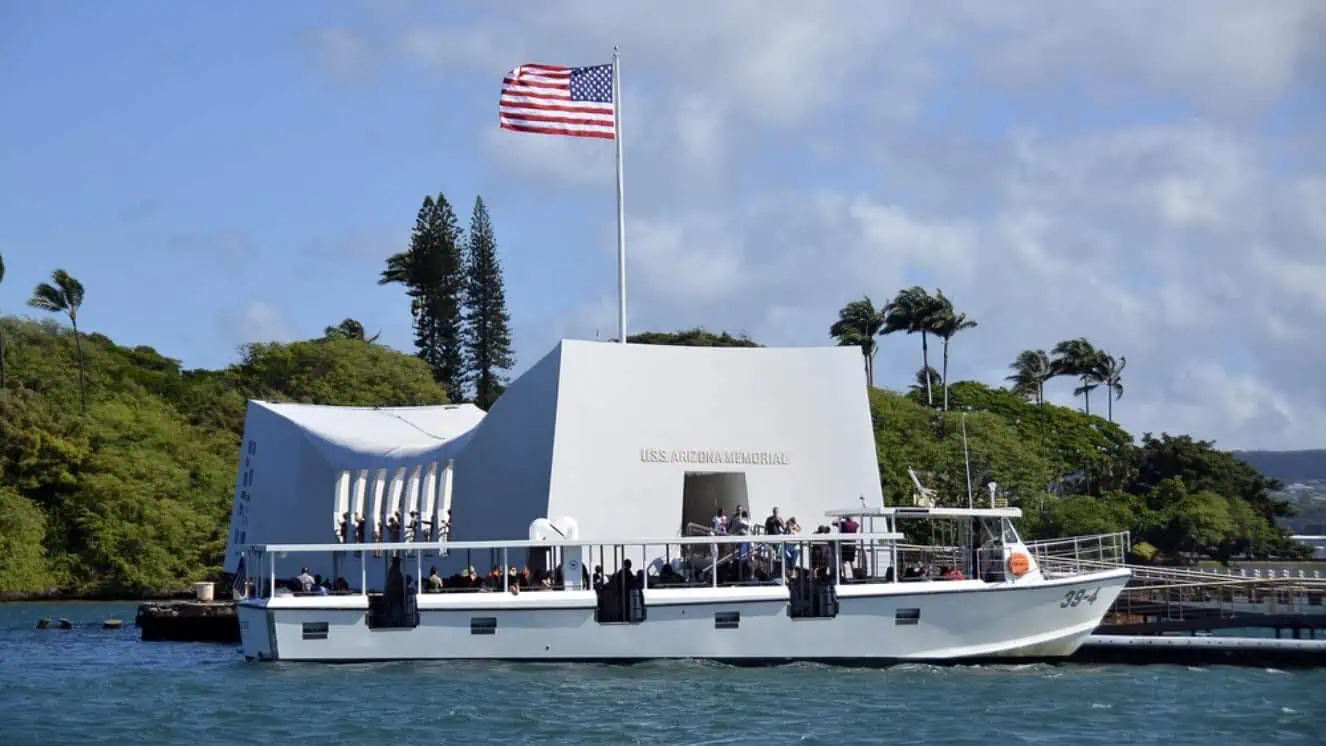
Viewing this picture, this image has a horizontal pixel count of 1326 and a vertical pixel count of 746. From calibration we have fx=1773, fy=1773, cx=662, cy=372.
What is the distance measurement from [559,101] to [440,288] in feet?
158

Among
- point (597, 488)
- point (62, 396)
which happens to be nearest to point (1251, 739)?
point (597, 488)

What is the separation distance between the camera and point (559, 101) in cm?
3269

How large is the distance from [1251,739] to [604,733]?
7.91 metres

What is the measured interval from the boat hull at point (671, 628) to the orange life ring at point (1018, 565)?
0.26m

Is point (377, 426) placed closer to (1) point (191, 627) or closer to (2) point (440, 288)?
(1) point (191, 627)

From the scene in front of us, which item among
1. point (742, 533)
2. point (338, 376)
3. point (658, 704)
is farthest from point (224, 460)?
point (658, 704)

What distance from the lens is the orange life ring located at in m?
29.0

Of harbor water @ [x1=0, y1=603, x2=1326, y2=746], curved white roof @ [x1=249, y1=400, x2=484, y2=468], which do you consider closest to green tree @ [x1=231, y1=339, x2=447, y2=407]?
curved white roof @ [x1=249, y1=400, x2=484, y2=468]

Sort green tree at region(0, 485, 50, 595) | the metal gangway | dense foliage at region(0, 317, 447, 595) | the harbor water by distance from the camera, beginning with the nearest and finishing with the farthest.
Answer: the harbor water, the metal gangway, green tree at region(0, 485, 50, 595), dense foliage at region(0, 317, 447, 595)

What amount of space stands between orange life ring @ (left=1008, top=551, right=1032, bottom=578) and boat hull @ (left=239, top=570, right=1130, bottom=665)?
263 mm

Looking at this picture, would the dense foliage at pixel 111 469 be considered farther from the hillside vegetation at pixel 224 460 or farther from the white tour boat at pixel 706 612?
the white tour boat at pixel 706 612

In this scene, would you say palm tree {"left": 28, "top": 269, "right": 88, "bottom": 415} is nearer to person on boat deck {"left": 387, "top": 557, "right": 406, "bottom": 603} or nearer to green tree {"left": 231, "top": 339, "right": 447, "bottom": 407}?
green tree {"left": 231, "top": 339, "right": 447, "bottom": 407}

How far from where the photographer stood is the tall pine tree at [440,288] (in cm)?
7981

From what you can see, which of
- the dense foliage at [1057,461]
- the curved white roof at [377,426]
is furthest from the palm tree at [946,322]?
the curved white roof at [377,426]
